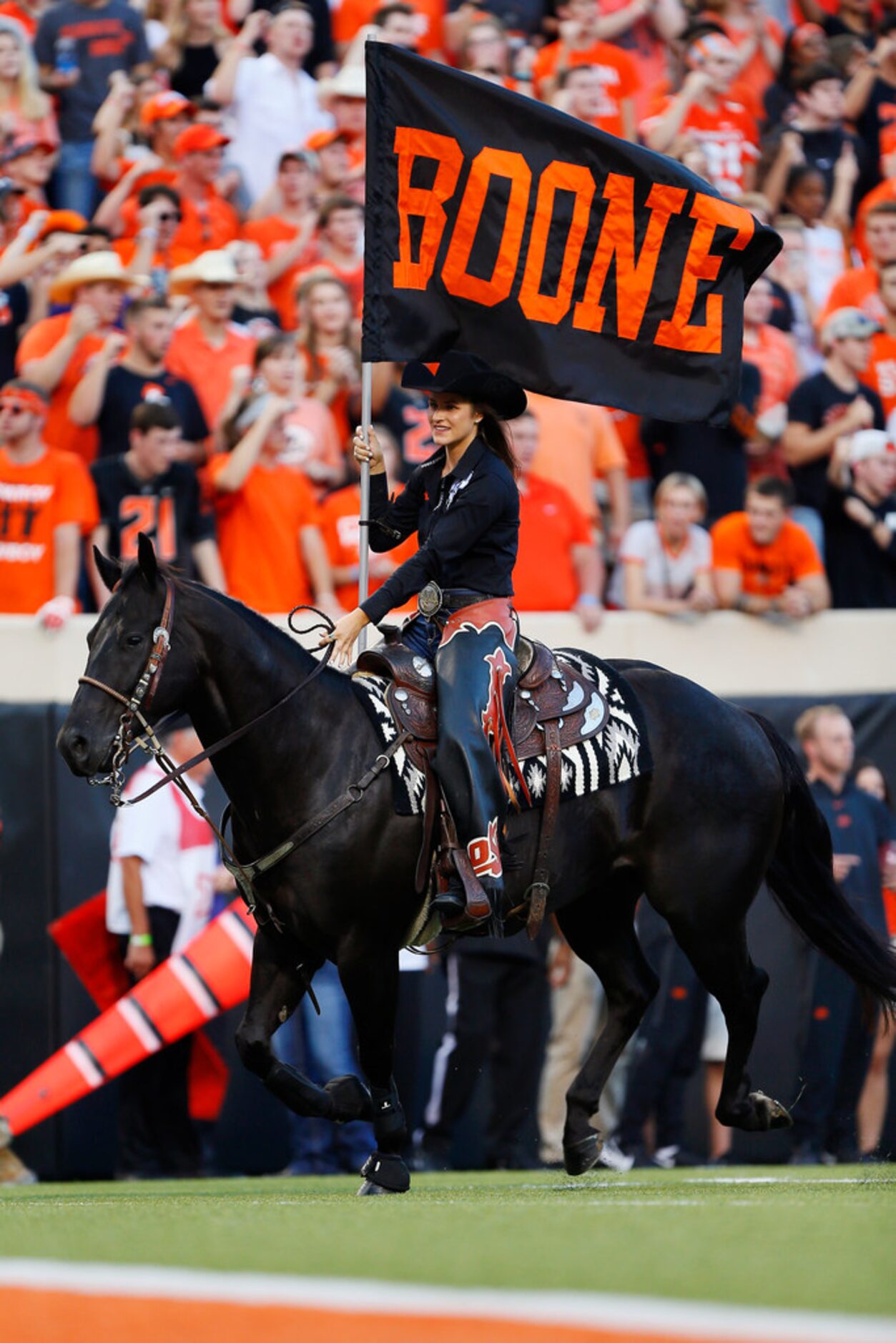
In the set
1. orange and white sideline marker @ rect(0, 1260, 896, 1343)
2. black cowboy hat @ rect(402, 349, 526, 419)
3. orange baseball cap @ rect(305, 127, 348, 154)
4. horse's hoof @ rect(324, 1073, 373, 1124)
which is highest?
orange baseball cap @ rect(305, 127, 348, 154)

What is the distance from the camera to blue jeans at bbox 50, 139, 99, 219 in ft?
46.4

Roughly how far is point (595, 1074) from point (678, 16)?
1028 cm

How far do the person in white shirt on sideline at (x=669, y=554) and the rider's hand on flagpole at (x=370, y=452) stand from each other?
385 centimetres

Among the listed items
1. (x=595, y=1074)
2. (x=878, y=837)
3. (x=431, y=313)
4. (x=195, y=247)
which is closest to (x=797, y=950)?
(x=878, y=837)

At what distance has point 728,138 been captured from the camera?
1562cm

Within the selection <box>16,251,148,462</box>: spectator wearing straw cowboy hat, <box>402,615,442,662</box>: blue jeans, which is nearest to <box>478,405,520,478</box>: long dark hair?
<box>402,615,442,662</box>: blue jeans

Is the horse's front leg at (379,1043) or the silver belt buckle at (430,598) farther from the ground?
the silver belt buckle at (430,598)

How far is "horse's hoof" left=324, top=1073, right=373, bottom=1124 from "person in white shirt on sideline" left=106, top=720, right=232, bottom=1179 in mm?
3165

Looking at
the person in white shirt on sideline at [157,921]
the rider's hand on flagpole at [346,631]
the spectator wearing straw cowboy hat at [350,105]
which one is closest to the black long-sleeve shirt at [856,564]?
the spectator wearing straw cowboy hat at [350,105]

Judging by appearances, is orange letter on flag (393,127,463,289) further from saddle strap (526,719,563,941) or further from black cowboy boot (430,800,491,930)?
black cowboy boot (430,800,491,930)

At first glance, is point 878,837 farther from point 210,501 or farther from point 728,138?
point 728,138

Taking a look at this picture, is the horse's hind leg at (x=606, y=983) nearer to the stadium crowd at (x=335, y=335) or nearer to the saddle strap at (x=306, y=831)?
the saddle strap at (x=306, y=831)

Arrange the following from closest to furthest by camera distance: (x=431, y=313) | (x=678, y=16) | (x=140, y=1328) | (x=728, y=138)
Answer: (x=140, y=1328)
(x=431, y=313)
(x=728, y=138)
(x=678, y=16)

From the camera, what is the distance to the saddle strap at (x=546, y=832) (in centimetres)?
848
